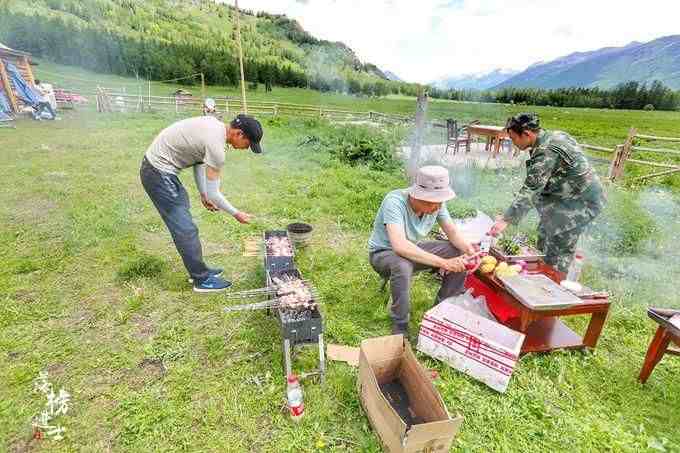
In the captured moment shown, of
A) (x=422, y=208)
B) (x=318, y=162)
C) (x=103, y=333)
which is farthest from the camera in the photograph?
(x=318, y=162)

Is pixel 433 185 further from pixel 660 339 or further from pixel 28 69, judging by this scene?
pixel 28 69

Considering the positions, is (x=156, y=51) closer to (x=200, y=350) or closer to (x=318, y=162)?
(x=318, y=162)

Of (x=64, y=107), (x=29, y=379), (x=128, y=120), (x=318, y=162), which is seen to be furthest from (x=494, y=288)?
(x=64, y=107)

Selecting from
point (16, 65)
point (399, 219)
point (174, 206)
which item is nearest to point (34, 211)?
point (174, 206)

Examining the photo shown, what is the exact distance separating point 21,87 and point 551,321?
22101 mm

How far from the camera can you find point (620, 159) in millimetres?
10250

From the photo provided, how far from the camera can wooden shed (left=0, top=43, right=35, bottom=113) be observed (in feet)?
49.0

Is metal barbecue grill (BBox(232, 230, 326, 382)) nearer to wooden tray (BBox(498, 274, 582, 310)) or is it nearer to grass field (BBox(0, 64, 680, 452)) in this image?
grass field (BBox(0, 64, 680, 452))

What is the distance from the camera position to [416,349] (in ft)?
10.2

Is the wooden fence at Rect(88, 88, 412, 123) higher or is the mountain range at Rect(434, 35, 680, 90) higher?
the mountain range at Rect(434, 35, 680, 90)

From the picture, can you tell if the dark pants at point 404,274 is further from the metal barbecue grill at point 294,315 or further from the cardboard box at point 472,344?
the metal barbecue grill at point 294,315

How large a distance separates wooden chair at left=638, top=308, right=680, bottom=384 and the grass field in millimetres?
181

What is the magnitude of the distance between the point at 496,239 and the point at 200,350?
3.34 m

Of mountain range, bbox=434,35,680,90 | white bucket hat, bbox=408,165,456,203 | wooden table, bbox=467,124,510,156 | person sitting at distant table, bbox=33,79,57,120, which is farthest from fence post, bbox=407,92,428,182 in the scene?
mountain range, bbox=434,35,680,90
